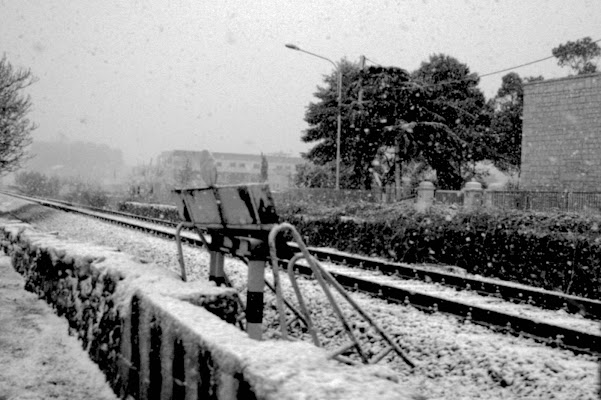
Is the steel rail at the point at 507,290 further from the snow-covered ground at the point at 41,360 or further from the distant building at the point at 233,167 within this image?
the distant building at the point at 233,167

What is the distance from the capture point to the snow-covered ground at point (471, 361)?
3754mm

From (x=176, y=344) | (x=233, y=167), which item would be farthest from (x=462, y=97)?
(x=233, y=167)

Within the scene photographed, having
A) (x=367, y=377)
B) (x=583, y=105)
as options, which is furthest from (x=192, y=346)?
(x=583, y=105)

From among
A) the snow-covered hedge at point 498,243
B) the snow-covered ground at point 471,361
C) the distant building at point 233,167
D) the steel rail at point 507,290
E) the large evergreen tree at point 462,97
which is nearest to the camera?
the snow-covered ground at point 471,361

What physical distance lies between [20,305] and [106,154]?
546ft

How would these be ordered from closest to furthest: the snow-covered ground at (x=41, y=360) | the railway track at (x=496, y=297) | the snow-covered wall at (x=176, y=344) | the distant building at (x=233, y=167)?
the snow-covered wall at (x=176, y=344)
the snow-covered ground at (x=41, y=360)
the railway track at (x=496, y=297)
the distant building at (x=233, y=167)

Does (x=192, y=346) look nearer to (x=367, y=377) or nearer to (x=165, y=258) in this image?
(x=367, y=377)

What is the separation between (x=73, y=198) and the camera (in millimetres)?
49250

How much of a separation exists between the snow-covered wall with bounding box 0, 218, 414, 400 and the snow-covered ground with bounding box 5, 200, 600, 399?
1.04m

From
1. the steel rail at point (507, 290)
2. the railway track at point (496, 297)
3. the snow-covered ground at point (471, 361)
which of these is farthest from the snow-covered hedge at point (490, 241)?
the snow-covered ground at point (471, 361)

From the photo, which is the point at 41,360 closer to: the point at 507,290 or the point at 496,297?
the point at 496,297

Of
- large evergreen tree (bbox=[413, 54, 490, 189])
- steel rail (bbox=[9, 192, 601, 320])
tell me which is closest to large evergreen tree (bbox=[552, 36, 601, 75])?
large evergreen tree (bbox=[413, 54, 490, 189])

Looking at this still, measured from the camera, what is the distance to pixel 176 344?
2.59 meters

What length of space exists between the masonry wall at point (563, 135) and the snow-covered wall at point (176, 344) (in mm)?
25837
